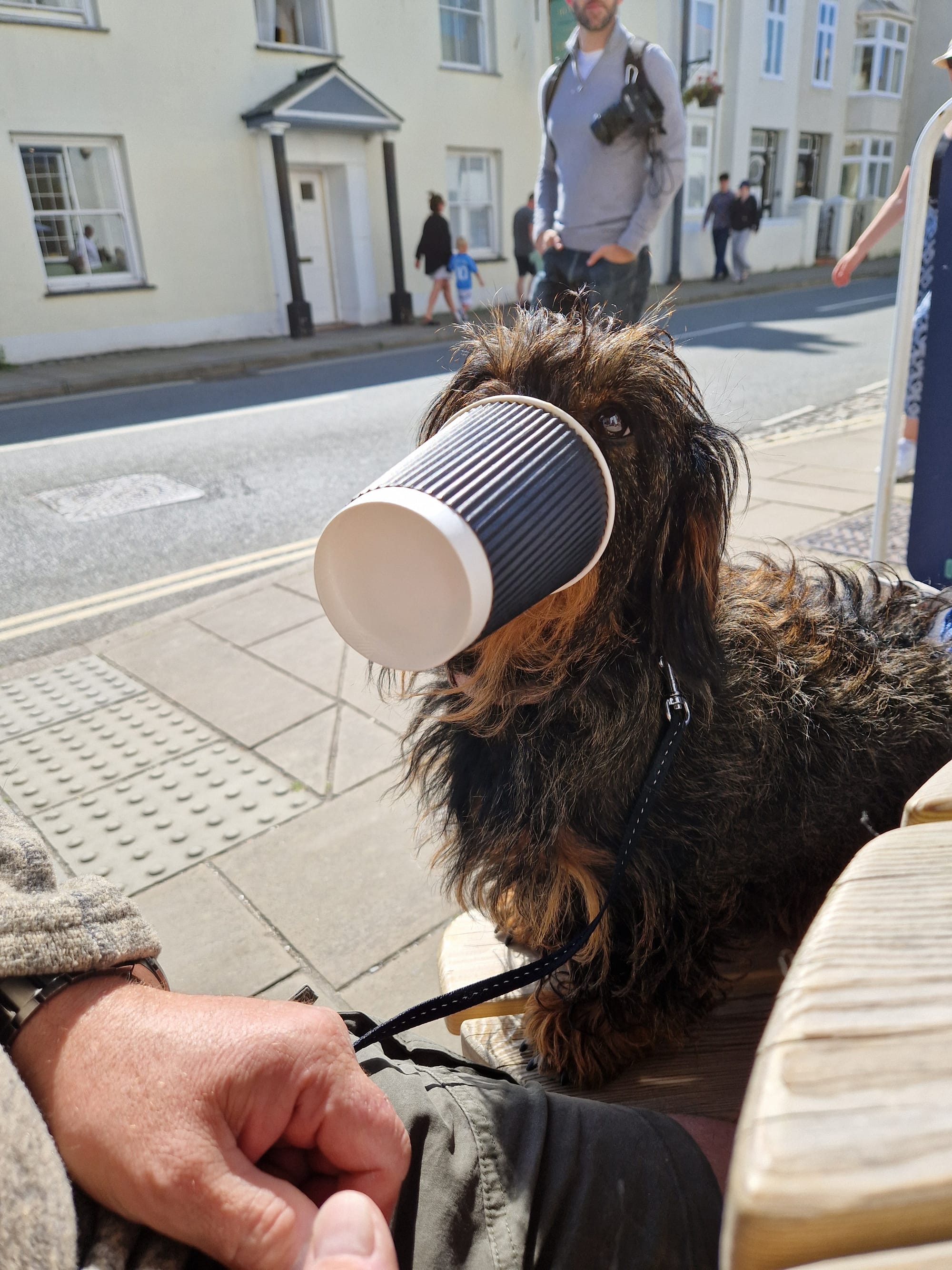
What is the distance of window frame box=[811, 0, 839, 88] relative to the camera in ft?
81.4

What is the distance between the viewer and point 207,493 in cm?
616

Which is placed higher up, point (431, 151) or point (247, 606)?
point (431, 151)

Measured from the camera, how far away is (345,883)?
243 cm

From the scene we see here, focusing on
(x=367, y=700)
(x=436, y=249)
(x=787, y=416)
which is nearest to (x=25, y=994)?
(x=367, y=700)

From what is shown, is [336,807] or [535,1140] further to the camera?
[336,807]

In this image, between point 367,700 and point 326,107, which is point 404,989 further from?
point 326,107

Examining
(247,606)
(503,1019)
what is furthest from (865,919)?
(247,606)

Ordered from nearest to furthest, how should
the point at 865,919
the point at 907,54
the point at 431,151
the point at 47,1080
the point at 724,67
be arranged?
the point at 865,919
the point at 47,1080
the point at 431,151
the point at 724,67
the point at 907,54

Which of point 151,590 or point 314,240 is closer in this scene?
point 151,590

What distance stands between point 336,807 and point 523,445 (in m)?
1.96

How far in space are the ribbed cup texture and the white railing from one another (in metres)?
1.72

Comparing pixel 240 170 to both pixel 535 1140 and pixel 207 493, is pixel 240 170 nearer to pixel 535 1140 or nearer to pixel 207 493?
pixel 207 493

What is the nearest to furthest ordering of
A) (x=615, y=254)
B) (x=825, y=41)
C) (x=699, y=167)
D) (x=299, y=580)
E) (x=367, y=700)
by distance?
(x=367, y=700)
(x=615, y=254)
(x=299, y=580)
(x=699, y=167)
(x=825, y=41)

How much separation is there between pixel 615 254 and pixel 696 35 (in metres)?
22.0
